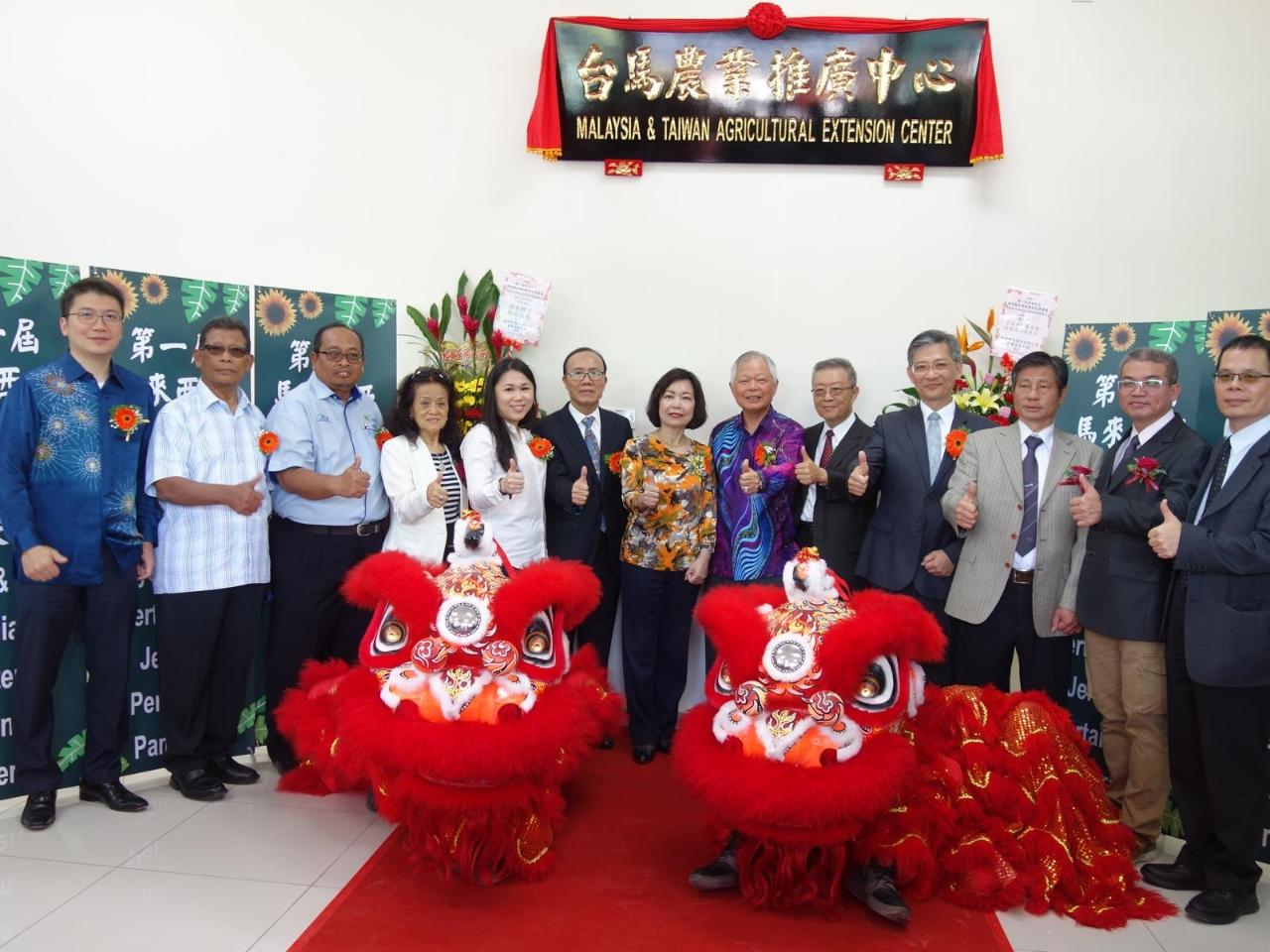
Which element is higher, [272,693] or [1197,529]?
[1197,529]

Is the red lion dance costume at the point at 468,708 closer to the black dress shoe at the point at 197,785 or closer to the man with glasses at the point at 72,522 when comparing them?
the black dress shoe at the point at 197,785

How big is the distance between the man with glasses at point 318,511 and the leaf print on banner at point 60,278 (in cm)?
80

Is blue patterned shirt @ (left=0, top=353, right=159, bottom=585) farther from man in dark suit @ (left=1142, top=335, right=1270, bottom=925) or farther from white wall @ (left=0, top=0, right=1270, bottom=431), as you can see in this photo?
man in dark suit @ (left=1142, top=335, right=1270, bottom=925)

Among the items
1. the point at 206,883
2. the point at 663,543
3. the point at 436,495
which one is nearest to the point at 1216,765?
the point at 663,543

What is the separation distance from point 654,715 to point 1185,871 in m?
1.91

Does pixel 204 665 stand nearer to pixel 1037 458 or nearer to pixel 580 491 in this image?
pixel 580 491

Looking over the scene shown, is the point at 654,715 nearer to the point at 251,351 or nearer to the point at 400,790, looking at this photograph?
the point at 400,790

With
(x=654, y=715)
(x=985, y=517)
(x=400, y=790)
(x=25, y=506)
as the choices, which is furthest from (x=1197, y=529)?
(x=25, y=506)

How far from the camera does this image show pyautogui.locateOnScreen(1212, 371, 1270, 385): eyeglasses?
2471 millimetres

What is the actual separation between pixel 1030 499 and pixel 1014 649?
1.78 feet

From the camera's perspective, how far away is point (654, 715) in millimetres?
3678

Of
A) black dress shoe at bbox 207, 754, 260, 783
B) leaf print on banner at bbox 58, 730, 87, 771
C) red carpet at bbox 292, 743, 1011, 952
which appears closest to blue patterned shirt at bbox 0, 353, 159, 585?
leaf print on banner at bbox 58, 730, 87, 771

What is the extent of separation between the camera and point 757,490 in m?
3.43

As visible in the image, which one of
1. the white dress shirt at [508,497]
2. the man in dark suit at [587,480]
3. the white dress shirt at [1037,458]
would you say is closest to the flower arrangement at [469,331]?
the man in dark suit at [587,480]
